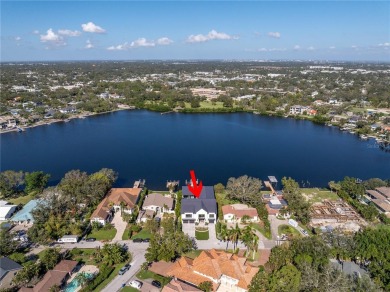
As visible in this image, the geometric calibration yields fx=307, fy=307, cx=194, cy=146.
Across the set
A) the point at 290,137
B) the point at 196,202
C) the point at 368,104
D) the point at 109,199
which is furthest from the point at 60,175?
the point at 368,104

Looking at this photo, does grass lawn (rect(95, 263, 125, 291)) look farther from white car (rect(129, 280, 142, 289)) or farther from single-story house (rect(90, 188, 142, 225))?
single-story house (rect(90, 188, 142, 225))

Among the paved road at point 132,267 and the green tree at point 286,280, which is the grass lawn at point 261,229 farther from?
the paved road at point 132,267

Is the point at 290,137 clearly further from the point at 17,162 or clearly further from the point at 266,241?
the point at 17,162

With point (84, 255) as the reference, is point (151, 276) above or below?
above

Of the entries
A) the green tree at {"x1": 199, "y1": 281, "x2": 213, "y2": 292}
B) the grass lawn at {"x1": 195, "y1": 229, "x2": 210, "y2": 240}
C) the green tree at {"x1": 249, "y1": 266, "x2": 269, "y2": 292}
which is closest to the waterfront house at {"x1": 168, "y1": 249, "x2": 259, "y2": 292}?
the green tree at {"x1": 199, "y1": 281, "x2": 213, "y2": 292}

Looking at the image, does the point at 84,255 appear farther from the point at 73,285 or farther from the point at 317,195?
the point at 317,195

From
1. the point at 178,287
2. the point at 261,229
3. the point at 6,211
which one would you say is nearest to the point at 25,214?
the point at 6,211
